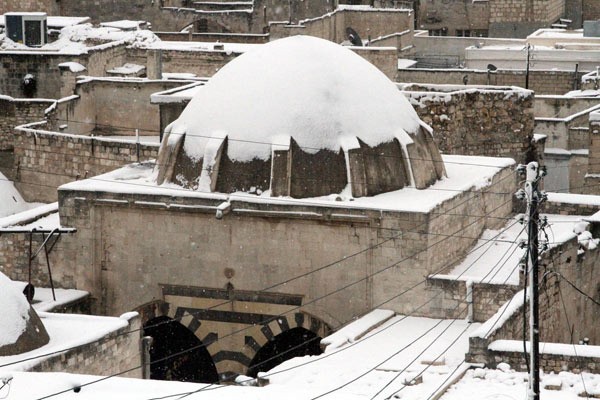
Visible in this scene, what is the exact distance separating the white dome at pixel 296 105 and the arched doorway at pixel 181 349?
127 inches

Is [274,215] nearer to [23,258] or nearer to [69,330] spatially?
[69,330]

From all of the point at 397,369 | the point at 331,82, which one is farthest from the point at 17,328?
the point at 331,82

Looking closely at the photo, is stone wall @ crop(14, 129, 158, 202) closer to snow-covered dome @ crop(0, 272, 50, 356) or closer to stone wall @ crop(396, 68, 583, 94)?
snow-covered dome @ crop(0, 272, 50, 356)

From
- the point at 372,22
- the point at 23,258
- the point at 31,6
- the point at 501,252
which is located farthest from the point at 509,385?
the point at 372,22

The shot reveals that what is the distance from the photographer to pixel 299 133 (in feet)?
92.1

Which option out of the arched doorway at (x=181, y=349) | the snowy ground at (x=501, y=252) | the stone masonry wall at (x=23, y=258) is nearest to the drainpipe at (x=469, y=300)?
the snowy ground at (x=501, y=252)

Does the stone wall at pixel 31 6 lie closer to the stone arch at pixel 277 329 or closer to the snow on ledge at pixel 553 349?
the stone arch at pixel 277 329

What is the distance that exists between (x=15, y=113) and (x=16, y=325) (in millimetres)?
18428

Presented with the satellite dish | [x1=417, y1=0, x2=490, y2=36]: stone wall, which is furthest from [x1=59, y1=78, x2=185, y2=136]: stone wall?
[x1=417, y1=0, x2=490, y2=36]: stone wall

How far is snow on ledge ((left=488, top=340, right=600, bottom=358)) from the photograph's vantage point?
23297 mm

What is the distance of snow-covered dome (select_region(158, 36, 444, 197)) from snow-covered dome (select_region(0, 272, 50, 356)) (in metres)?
5.37

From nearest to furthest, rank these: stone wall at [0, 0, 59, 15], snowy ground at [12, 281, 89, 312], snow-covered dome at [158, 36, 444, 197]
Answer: snow-covered dome at [158, 36, 444, 197] → snowy ground at [12, 281, 89, 312] → stone wall at [0, 0, 59, 15]

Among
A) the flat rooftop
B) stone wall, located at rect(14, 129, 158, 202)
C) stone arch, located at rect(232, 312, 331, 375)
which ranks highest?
the flat rooftop

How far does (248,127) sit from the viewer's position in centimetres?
2830
